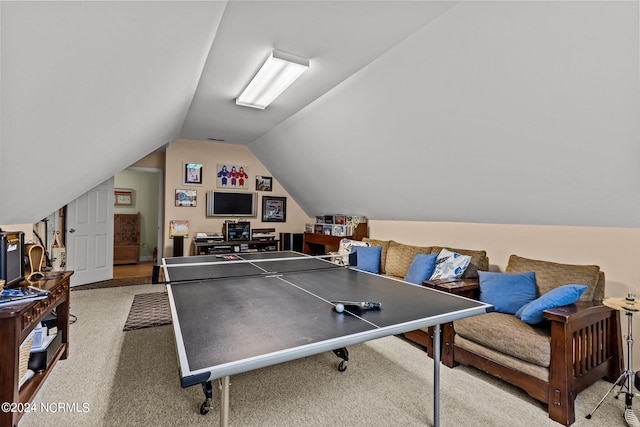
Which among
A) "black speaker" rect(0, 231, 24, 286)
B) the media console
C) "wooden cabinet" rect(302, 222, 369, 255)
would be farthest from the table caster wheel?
the media console

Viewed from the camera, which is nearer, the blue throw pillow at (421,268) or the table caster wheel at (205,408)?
the table caster wheel at (205,408)

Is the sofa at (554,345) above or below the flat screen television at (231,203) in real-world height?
below

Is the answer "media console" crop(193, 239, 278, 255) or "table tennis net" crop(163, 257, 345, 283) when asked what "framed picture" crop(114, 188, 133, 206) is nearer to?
"media console" crop(193, 239, 278, 255)

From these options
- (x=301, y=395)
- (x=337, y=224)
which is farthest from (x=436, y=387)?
(x=337, y=224)

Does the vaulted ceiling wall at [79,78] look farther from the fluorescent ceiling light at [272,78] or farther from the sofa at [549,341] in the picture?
the sofa at [549,341]

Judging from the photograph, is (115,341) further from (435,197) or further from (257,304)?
(435,197)

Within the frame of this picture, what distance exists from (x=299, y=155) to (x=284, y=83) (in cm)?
213

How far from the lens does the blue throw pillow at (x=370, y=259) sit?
14.2 ft

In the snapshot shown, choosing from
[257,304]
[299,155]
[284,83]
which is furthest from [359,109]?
[257,304]

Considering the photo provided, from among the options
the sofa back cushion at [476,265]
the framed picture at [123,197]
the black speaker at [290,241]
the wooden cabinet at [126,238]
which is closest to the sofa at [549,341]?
the sofa back cushion at [476,265]

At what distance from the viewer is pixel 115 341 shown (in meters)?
3.05

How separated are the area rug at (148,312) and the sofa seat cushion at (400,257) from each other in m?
2.67

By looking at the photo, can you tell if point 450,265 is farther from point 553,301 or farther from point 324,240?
point 324,240

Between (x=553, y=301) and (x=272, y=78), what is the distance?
299cm
